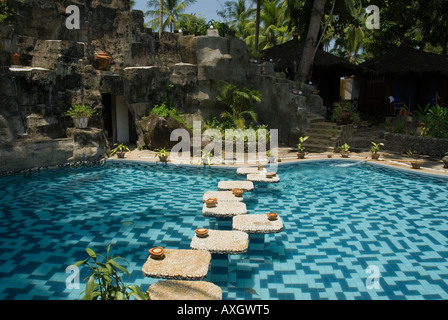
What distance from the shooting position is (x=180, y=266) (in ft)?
18.4

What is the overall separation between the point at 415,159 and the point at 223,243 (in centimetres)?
1118

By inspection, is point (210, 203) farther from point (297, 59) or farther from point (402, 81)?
point (402, 81)

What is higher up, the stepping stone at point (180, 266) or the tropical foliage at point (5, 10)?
the tropical foliage at point (5, 10)

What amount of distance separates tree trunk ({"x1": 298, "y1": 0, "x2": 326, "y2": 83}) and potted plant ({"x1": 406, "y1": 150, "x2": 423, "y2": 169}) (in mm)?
6816

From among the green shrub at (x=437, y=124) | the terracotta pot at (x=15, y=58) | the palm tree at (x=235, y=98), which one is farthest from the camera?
the palm tree at (x=235, y=98)

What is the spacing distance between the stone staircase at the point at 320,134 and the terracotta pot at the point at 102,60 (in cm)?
955

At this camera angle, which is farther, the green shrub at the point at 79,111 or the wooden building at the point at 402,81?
the wooden building at the point at 402,81

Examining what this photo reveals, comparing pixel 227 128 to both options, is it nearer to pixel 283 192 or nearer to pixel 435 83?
pixel 283 192

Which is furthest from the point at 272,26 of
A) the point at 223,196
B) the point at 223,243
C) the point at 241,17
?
the point at 223,243

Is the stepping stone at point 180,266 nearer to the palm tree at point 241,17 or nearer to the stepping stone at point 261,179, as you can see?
the stepping stone at point 261,179

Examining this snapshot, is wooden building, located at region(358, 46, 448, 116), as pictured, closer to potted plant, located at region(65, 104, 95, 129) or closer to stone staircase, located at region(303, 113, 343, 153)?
stone staircase, located at region(303, 113, 343, 153)

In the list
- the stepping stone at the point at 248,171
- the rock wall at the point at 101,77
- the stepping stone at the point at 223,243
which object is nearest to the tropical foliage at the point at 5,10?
the rock wall at the point at 101,77

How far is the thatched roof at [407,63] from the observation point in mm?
19439

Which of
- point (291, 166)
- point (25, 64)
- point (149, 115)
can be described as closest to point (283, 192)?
point (291, 166)
